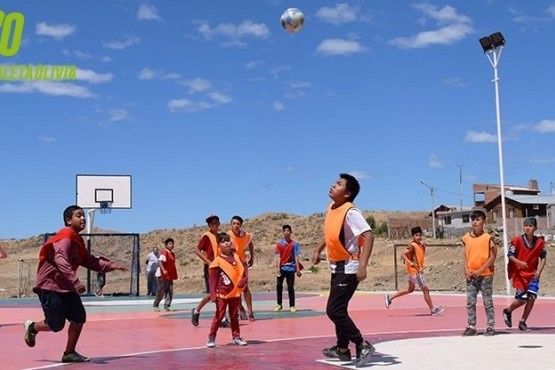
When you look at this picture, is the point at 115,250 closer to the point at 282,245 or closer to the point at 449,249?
the point at 449,249

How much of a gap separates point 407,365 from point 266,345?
2.99 m

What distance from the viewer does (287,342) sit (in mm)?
11805

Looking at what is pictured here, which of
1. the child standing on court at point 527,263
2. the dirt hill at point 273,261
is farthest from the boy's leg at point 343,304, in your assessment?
the dirt hill at point 273,261

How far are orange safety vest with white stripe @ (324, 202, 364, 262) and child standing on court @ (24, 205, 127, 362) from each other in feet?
9.82

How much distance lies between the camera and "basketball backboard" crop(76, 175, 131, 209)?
115 ft

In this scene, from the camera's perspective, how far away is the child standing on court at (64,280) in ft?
31.9

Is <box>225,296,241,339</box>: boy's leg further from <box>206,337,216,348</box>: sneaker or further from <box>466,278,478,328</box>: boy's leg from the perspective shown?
<box>466,278,478,328</box>: boy's leg

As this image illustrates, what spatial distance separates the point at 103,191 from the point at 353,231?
2739 centimetres

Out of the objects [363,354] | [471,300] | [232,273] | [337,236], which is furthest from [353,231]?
[471,300]

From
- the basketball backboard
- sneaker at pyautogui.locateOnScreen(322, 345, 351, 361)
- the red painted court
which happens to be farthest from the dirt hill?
sneaker at pyautogui.locateOnScreen(322, 345, 351, 361)

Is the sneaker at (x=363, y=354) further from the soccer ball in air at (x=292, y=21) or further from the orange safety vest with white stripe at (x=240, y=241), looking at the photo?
the soccer ball in air at (x=292, y=21)

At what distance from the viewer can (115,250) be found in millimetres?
62906

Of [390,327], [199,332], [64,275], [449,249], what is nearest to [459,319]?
[390,327]

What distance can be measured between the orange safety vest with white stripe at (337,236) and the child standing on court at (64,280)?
2.99m
